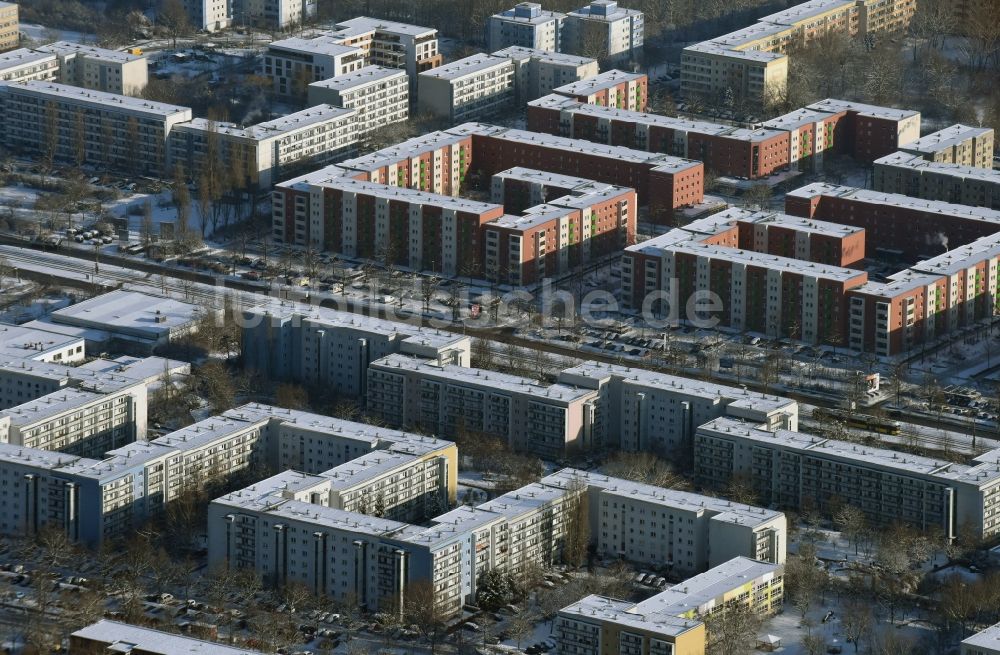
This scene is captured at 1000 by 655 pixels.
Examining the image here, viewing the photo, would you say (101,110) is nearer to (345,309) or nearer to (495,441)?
(345,309)

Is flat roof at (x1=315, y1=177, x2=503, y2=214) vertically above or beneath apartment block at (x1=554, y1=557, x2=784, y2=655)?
above

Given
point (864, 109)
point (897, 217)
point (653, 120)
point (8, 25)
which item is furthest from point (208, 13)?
point (897, 217)

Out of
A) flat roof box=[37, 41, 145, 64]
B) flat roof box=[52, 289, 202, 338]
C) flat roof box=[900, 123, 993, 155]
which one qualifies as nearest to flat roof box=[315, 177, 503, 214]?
flat roof box=[52, 289, 202, 338]

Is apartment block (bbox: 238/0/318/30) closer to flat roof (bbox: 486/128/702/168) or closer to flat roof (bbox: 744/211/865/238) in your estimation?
flat roof (bbox: 486/128/702/168)

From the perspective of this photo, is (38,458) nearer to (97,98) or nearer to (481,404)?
(481,404)

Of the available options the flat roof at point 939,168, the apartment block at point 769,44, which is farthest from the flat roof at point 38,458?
the apartment block at point 769,44

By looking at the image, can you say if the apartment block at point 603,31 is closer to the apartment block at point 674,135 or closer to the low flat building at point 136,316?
the apartment block at point 674,135
